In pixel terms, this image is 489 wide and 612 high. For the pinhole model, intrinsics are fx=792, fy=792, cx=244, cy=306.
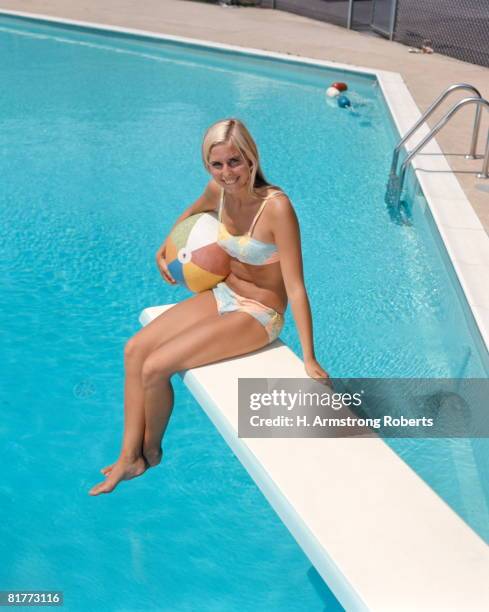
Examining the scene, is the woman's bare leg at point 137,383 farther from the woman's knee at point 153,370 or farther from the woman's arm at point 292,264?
the woman's arm at point 292,264

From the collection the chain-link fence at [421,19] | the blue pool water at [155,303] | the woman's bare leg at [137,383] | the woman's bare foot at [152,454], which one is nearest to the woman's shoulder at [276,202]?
the woman's bare leg at [137,383]

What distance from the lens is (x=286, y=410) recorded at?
10.4 ft

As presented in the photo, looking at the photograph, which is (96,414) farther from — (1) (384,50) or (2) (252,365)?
(1) (384,50)

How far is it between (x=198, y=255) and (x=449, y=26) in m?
14.6

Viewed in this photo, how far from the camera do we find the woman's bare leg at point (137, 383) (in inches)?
132

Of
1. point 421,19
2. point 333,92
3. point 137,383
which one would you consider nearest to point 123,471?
point 137,383

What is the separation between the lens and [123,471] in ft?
11.2

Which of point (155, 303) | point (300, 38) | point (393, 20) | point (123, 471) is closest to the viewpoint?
point (123, 471)

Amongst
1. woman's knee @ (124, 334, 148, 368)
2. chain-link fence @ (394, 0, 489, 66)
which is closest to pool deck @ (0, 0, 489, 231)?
chain-link fence @ (394, 0, 489, 66)

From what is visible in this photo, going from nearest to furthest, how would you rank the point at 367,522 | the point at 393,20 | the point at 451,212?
the point at 367,522 → the point at 451,212 → the point at 393,20

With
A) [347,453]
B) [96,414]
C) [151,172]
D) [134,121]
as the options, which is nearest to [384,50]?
[134,121]

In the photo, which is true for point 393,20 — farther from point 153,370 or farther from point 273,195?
point 153,370

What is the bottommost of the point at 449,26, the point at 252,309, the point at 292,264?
the point at 449,26

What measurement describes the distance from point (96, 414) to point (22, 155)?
16.4ft
